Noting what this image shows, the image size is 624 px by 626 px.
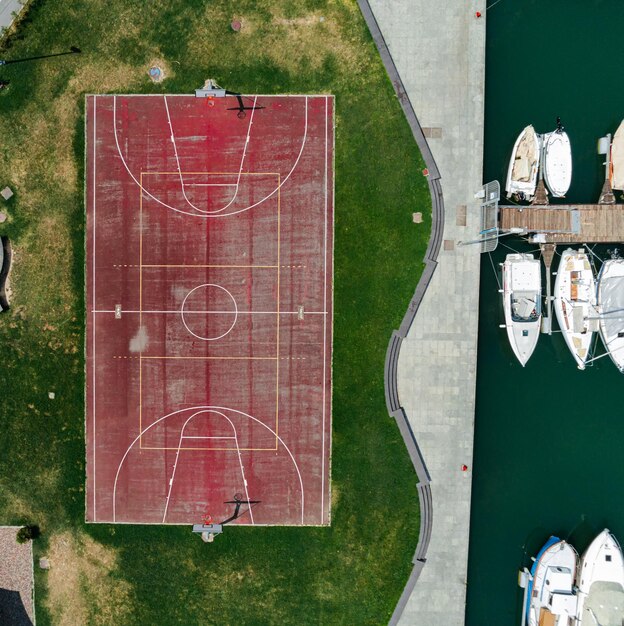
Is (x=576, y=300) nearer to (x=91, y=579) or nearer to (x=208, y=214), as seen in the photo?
(x=208, y=214)

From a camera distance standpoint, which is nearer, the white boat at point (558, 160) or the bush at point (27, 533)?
the bush at point (27, 533)

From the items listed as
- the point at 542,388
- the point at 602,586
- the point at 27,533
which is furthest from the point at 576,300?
the point at 27,533

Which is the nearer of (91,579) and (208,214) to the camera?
(208,214)

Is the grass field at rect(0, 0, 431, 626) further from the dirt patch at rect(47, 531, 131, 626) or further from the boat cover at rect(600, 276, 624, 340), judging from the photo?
the boat cover at rect(600, 276, 624, 340)

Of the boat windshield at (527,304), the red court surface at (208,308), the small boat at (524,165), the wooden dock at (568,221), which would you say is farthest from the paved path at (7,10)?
the boat windshield at (527,304)

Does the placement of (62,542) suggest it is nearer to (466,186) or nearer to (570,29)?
(466,186)

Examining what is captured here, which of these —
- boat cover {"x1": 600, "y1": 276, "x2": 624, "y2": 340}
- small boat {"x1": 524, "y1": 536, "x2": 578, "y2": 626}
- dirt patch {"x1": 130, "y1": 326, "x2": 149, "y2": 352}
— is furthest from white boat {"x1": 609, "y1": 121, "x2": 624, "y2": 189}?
dirt patch {"x1": 130, "y1": 326, "x2": 149, "y2": 352}

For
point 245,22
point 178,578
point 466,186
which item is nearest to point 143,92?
point 245,22

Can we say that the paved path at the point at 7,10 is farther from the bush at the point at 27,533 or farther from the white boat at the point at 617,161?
the white boat at the point at 617,161

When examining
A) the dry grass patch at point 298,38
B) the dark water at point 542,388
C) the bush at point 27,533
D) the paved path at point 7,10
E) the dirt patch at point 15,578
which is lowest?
the dirt patch at point 15,578
